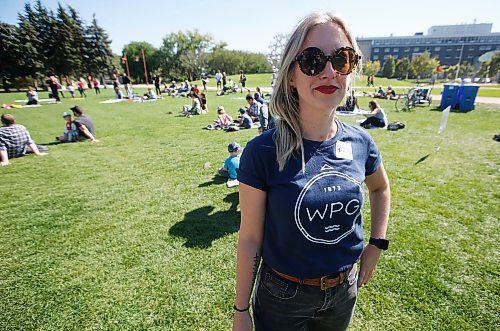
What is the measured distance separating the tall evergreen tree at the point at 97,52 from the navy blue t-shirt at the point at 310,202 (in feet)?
200

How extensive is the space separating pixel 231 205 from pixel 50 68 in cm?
5472

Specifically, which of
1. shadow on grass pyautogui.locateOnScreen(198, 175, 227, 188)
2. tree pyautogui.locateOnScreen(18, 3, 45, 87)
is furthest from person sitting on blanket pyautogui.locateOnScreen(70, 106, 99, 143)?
tree pyautogui.locateOnScreen(18, 3, 45, 87)

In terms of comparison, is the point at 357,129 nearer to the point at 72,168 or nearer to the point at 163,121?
the point at 72,168

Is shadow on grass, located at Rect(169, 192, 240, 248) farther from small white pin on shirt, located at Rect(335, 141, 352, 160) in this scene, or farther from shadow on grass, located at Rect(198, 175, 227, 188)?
small white pin on shirt, located at Rect(335, 141, 352, 160)

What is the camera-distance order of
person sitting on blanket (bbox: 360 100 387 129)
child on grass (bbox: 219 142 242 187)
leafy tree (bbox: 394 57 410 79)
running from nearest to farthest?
child on grass (bbox: 219 142 242 187) < person sitting on blanket (bbox: 360 100 387 129) < leafy tree (bbox: 394 57 410 79)

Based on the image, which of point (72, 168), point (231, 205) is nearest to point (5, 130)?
point (72, 168)

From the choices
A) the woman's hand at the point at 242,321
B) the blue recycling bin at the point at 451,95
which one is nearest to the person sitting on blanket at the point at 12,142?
the woman's hand at the point at 242,321

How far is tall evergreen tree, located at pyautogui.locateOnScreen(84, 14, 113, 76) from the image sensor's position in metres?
49.6

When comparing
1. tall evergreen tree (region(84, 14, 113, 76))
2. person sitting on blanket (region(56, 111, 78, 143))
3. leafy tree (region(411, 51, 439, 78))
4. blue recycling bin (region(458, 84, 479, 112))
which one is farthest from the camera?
leafy tree (region(411, 51, 439, 78))

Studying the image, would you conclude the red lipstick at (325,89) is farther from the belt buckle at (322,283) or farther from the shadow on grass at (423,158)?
the shadow on grass at (423,158)

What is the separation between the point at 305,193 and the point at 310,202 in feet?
0.17

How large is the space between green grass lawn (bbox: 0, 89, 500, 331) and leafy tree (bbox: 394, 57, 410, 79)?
269 feet

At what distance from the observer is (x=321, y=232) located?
134 centimetres

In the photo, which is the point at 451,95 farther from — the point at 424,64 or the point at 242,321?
the point at 424,64
